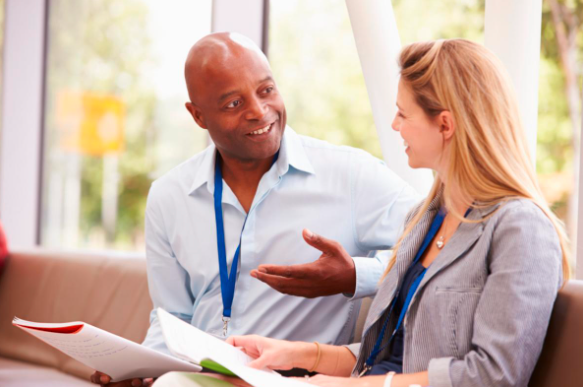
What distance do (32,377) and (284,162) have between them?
1.50m

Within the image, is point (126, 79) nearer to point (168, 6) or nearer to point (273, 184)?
point (168, 6)

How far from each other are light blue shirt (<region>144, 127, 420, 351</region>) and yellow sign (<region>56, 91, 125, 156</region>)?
11.7ft

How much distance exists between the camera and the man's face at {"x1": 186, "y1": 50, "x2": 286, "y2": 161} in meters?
2.20

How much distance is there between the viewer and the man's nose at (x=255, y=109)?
2172mm

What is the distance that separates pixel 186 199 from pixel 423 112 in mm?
A: 1014

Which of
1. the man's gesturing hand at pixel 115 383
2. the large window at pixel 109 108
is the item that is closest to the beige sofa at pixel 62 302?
the man's gesturing hand at pixel 115 383

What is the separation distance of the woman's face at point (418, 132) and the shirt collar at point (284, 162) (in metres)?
0.62

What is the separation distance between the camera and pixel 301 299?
7.36ft

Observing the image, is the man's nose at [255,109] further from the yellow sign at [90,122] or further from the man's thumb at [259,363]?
the yellow sign at [90,122]

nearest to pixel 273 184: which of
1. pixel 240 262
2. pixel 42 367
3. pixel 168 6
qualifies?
pixel 240 262

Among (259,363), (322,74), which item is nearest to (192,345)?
(259,363)

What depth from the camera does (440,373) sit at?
1.47 m

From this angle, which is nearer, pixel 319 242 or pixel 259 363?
pixel 259 363

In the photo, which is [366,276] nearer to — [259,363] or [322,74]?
[259,363]
